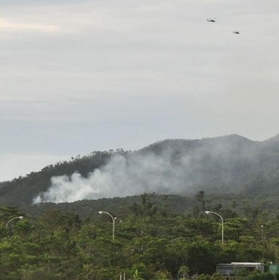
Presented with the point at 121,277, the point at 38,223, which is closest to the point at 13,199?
the point at 38,223

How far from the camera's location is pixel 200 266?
74938 mm

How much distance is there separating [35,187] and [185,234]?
350ft

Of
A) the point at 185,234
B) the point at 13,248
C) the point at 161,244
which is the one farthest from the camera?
the point at 185,234

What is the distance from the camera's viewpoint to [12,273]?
61.8 m

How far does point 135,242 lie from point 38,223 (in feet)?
59.5

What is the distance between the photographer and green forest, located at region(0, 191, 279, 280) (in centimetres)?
6388

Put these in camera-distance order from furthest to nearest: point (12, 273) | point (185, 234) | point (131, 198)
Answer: point (131, 198) < point (185, 234) < point (12, 273)

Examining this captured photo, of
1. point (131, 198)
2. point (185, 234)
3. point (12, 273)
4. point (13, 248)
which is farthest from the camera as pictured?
point (131, 198)

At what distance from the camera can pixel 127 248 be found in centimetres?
7212

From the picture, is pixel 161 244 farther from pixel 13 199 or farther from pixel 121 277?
pixel 13 199

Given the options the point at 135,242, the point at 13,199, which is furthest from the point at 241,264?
the point at 13,199

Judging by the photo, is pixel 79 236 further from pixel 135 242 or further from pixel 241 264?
pixel 241 264

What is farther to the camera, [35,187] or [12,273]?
[35,187]

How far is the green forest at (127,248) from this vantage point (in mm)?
63875
